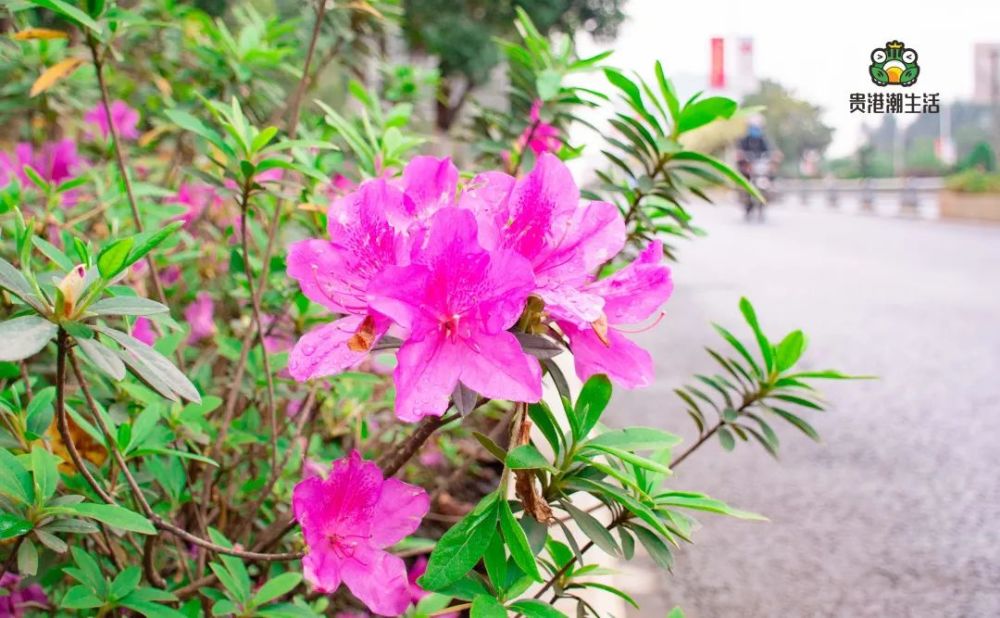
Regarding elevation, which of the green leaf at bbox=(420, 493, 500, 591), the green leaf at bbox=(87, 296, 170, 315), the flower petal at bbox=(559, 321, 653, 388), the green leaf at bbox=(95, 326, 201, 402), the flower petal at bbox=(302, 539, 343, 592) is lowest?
the flower petal at bbox=(302, 539, 343, 592)

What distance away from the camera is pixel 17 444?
0.77m

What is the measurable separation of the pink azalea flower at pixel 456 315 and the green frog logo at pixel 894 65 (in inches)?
64.0

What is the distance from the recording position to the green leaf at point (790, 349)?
94 centimetres

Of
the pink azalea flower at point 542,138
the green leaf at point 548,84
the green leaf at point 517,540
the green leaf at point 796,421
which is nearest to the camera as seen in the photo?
the green leaf at point 517,540

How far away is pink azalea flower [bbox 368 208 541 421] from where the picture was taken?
55cm

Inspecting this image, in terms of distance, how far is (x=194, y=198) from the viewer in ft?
6.88

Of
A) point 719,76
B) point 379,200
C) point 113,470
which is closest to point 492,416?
point 113,470

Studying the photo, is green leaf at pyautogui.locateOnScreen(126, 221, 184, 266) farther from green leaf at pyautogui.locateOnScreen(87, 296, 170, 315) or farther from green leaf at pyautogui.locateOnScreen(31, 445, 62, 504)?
green leaf at pyautogui.locateOnScreen(31, 445, 62, 504)

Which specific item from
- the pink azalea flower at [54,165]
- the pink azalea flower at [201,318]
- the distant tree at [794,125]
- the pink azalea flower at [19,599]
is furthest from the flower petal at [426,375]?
the distant tree at [794,125]

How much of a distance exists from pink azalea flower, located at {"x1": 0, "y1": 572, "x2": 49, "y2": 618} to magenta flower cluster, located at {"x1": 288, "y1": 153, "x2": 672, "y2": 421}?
0.61 m

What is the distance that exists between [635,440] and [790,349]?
370mm

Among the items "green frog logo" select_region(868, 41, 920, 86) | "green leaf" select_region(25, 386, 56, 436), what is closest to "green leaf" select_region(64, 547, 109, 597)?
"green leaf" select_region(25, 386, 56, 436)

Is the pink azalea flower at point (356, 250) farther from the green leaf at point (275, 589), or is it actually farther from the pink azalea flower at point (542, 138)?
the pink azalea flower at point (542, 138)

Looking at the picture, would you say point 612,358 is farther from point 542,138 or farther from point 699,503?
point 542,138
